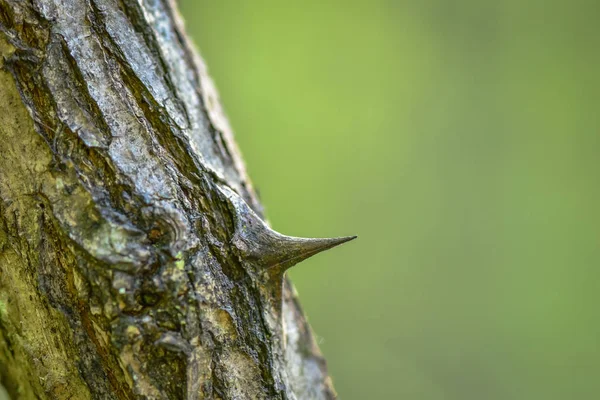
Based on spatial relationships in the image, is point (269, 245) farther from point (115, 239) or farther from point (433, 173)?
point (433, 173)

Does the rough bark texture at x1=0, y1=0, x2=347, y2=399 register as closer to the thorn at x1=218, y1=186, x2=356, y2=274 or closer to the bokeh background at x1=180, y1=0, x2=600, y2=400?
the thorn at x1=218, y1=186, x2=356, y2=274

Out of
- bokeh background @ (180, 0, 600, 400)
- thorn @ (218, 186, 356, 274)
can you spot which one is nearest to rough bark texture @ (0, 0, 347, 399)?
thorn @ (218, 186, 356, 274)

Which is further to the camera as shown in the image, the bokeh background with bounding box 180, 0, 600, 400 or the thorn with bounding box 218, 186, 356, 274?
the bokeh background with bounding box 180, 0, 600, 400

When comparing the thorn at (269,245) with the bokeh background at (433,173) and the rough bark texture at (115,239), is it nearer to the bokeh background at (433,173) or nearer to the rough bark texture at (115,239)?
the rough bark texture at (115,239)

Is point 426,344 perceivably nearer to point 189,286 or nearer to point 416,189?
point 416,189
